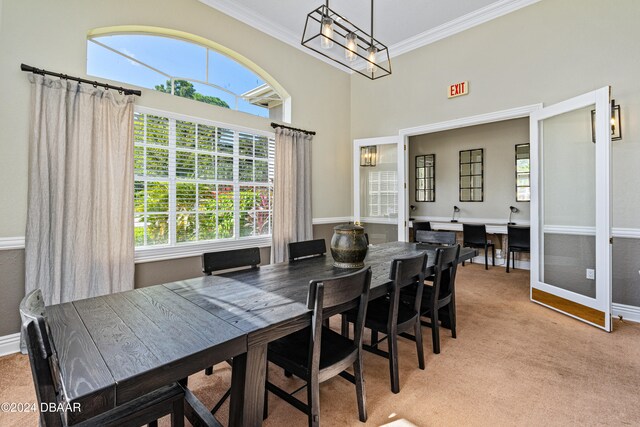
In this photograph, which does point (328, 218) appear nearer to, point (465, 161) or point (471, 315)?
point (471, 315)

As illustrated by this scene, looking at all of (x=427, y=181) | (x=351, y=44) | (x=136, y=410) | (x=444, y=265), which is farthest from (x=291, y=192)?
(x=427, y=181)

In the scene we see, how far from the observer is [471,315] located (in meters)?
3.22

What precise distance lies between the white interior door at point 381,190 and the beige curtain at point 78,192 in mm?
3293

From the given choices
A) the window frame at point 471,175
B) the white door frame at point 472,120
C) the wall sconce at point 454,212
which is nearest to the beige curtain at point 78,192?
the white door frame at point 472,120

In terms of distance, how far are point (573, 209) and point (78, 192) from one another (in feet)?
15.7

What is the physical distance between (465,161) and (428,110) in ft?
7.37

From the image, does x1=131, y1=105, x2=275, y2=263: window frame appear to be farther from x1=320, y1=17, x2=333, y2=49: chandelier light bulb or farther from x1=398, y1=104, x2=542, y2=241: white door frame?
x1=398, y1=104, x2=542, y2=241: white door frame

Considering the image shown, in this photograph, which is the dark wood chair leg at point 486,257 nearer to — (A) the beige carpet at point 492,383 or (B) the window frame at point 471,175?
(B) the window frame at point 471,175

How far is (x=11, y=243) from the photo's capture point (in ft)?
7.72

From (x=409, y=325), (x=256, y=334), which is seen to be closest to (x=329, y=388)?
(x=409, y=325)

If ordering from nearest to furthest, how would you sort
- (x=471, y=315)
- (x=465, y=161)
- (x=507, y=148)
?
1. (x=471, y=315)
2. (x=507, y=148)
3. (x=465, y=161)

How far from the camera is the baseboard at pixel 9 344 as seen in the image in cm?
236

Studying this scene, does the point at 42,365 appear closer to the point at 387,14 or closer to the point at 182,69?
the point at 182,69

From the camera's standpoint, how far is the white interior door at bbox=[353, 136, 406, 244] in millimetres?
4637
